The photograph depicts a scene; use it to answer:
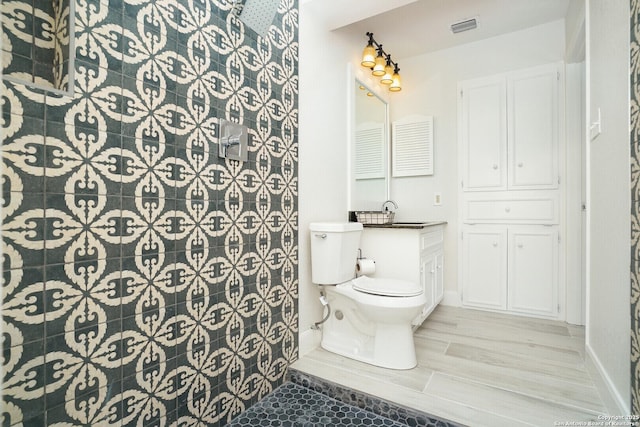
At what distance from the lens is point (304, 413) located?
1.55 metres

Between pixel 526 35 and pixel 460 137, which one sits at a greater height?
pixel 526 35

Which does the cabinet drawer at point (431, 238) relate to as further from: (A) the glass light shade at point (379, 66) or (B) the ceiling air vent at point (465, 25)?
(B) the ceiling air vent at point (465, 25)

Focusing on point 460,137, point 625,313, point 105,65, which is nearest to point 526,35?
point 460,137

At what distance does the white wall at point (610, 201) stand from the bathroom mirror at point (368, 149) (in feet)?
4.83

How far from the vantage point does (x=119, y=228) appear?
3.63ft

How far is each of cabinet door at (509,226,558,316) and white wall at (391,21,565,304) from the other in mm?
477

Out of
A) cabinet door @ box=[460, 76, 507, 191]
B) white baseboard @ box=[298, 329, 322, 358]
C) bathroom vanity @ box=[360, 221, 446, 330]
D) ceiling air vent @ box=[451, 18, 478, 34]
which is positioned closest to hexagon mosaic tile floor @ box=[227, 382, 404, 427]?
white baseboard @ box=[298, 329, 322, 358]

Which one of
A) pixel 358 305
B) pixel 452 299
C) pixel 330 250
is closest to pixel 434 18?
pixel 330 250

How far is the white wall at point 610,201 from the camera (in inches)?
50.0

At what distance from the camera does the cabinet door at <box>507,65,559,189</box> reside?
8.90ft

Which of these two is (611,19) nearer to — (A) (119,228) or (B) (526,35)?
(B) (526,35)

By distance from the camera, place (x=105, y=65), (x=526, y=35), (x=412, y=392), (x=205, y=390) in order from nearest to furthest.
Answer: (x=105, y=65) < (x=205, y=390) < (x=412, y=392) < (x=526, y=35)

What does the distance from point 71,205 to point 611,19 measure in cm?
224

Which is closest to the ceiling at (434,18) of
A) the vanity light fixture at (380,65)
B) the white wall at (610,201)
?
the vanity light fixture at (380,65)
